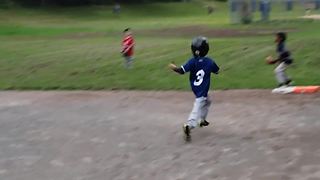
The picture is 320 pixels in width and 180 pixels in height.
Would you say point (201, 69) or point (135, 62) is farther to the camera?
point (135, 62)

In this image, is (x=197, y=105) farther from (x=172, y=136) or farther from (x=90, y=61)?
(x=90, y=61)

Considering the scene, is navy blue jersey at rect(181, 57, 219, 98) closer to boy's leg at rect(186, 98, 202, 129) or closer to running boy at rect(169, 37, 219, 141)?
running boy at rect(169, 37, 219, 141)

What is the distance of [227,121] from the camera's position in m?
11.2

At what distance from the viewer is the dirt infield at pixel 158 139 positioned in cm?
795

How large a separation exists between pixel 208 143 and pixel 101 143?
1.64 m

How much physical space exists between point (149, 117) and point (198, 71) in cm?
256

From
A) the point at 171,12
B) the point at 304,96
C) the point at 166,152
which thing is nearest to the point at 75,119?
the point at 166,152

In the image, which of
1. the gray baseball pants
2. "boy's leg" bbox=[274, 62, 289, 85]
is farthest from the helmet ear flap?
"boy's leg" bbox=[274, 62, 289, 85]

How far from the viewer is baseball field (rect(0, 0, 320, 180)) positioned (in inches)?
321

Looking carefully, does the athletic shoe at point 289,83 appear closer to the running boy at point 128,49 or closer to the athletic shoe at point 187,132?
the running boy at point 128,49

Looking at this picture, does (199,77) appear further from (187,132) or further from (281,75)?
(281,75)

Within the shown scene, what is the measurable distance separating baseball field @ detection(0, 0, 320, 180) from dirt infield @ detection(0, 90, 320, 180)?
0.02 m

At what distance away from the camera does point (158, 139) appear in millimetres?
9891

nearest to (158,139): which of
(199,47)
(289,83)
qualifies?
(199,47)
